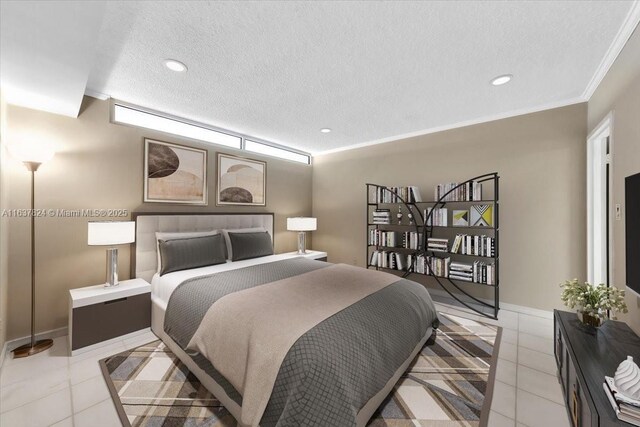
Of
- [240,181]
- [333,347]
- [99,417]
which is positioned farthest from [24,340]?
[333,347]

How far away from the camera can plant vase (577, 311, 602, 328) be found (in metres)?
1.75

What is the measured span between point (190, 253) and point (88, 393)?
1.40 metres

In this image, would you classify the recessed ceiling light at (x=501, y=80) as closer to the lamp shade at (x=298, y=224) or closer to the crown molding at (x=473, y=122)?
the crown molding at (x=473, y=122)

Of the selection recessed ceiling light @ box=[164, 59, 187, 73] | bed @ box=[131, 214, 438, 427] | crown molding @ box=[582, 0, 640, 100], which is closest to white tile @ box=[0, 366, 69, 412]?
bed @ box=[131, 214, 438, 427]

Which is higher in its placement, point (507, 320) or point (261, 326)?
point (261, 326)

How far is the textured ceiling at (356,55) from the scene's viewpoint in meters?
1.63

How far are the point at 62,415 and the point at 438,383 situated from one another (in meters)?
2.54

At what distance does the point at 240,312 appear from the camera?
5.53 feet

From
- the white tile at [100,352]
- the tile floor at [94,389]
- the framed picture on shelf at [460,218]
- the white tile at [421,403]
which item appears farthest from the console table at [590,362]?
the white tile at [100,352]

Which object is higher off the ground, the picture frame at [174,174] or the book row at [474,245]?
the picture frame at [174,174]

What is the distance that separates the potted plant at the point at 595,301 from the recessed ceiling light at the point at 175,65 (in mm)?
3589

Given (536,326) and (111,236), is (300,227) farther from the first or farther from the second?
(536,326)

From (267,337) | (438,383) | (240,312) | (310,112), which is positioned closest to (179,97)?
(310,112)

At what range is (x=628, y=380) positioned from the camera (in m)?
1.12
